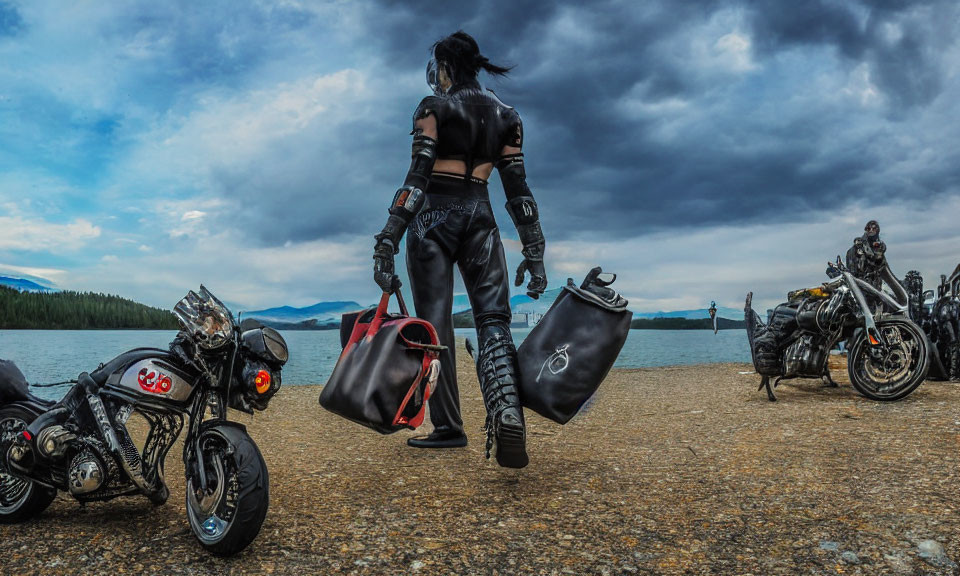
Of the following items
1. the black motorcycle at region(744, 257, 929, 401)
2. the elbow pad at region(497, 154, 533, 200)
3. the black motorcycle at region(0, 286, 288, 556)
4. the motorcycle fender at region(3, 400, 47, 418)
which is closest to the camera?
the black motorcycle at region(0, 286, 288, 556)

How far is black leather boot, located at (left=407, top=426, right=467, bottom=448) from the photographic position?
17.4 ft

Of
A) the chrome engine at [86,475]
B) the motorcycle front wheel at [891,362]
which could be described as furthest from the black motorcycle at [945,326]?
the chrome engine at [86,475]

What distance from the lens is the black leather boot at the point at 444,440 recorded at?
208 inches

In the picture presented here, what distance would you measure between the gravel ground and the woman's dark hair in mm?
2667

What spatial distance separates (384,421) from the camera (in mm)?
3641

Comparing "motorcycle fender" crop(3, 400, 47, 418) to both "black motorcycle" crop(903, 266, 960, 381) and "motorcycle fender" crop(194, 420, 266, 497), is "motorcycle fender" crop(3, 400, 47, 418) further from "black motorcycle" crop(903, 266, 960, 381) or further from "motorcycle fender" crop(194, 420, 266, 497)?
"black motorcycle" crop(903, 266, 960, 381)

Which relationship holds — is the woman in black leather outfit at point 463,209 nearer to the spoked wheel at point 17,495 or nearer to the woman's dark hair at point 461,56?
the woman's dark hair at point 461,56

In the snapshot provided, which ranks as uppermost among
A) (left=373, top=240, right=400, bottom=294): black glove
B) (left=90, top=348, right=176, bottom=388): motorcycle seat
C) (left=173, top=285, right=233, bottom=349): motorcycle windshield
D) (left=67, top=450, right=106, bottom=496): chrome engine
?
(left=373, top=240, right=400, bottom=294): black glove

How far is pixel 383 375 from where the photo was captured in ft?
11.9

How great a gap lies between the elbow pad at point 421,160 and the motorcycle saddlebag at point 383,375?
96 centimetres

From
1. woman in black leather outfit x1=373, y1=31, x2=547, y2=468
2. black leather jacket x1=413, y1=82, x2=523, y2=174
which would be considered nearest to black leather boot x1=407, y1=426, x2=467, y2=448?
woman in black leather outfit x1=373, y1=31, x2=547, y2=468

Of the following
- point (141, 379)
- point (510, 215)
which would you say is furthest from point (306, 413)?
point (141, 379)

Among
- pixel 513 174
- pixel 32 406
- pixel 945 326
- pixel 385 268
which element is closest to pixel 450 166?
pixel 513 174

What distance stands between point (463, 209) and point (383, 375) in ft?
4.68
